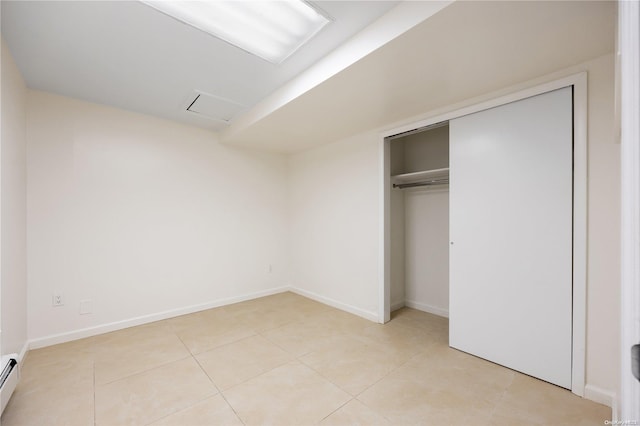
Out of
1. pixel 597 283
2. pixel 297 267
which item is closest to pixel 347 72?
pixel 597 283

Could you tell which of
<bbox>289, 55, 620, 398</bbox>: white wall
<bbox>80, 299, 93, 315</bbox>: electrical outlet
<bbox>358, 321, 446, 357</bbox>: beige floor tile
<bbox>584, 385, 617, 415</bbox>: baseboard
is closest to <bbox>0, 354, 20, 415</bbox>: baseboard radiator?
<bbox>80, 299, 93, 315</bbox>: electrical outlet

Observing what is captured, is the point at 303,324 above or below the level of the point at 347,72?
below

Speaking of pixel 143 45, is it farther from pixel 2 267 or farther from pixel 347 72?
pixel 2 267

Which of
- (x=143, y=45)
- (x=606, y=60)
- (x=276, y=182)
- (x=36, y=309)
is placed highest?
(x=143, y=45)

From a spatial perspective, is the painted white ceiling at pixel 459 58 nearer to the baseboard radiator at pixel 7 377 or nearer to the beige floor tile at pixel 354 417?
the beige floor tile at pixel 354 417

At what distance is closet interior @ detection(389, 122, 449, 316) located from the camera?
3262mm

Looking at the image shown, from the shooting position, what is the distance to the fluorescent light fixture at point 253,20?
5.06 feet

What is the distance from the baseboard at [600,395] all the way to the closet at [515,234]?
11 cm

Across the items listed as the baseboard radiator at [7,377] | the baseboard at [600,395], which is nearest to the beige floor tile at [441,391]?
the baseboard at [600,395]

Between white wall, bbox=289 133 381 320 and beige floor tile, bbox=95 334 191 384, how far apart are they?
194 cm

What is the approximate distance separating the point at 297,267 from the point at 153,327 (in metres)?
2.08

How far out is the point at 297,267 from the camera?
4336 mm

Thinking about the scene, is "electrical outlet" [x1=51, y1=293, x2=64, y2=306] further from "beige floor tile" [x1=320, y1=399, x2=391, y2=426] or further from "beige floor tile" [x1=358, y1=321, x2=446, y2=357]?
"beige floor tile" [x1=358, y1=321, x2=446, y2=357]

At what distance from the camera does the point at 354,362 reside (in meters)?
2.21
